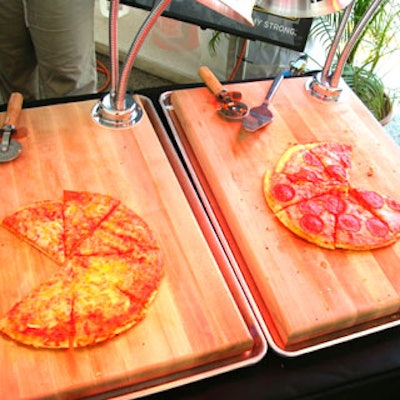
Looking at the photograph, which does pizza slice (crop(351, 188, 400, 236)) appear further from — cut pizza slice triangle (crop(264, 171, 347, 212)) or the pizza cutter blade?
the pizza cutter blade

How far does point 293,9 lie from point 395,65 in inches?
97.5

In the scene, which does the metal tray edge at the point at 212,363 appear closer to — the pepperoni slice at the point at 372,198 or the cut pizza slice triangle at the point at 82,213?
the cut pizza slice triangle at the point at 82,213

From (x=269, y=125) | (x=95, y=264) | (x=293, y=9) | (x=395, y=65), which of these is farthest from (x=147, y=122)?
(x=395, y=65)

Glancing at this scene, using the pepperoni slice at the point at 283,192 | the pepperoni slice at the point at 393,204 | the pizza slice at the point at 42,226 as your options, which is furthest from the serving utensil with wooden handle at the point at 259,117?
the pizza slice at the point at 42,226

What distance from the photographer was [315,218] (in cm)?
148

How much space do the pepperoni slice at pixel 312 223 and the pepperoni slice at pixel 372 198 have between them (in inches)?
7.0

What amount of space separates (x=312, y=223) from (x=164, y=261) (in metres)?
0.45

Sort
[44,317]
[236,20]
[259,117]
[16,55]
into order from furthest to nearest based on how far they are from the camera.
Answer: [16,55] < [259,117] < [44,317] < [236,20]

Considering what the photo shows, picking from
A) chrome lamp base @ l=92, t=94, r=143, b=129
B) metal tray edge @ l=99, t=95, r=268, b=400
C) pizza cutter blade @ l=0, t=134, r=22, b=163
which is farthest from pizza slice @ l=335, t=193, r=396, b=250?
pizza cutter blade @ l=0, t=134, r=22, b=163

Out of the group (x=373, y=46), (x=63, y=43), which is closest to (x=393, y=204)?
(x=63, y=43)

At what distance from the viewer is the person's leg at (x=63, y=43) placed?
2021mm

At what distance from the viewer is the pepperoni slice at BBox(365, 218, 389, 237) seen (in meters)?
1.46

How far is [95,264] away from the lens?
4.25 feet

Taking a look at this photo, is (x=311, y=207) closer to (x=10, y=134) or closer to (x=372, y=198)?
(x=372, y=198)
